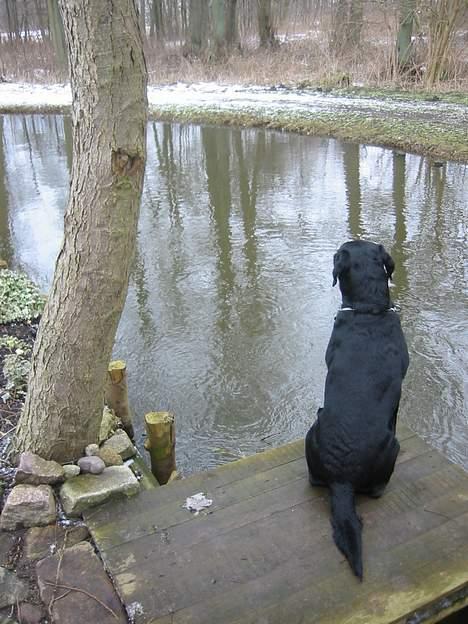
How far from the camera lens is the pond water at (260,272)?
4352mm

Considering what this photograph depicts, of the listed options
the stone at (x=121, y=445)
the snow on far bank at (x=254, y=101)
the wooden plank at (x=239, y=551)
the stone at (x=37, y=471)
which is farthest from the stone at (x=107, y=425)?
the snow on far bank at (x=254, y=101)

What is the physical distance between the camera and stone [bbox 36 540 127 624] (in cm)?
216

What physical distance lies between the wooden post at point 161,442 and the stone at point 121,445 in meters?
0.13

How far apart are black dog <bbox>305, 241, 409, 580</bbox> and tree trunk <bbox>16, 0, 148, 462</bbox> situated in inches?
42.5

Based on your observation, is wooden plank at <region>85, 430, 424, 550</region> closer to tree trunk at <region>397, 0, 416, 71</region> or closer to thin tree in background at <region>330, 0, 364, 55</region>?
tree trunk at <region>397, 0, 416, 71</region>

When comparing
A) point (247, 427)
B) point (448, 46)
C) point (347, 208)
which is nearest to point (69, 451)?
point (247, 427)

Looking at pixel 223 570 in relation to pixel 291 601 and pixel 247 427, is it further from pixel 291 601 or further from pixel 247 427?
pixel 247 427

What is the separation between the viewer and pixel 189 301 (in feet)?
19.2

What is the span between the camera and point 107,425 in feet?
11.0

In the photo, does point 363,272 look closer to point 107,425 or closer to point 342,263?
point 342,263

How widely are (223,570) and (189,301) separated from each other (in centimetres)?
371

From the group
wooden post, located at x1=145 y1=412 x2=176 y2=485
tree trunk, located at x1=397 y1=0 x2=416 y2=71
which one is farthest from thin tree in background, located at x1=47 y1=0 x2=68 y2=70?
wooden post, located at x1=145 y1=412 x2=176 y2=485

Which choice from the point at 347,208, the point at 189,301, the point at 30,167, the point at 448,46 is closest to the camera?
the point at 189,301

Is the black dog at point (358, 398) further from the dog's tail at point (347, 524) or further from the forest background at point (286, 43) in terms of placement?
the forest background at point (286, 43)
